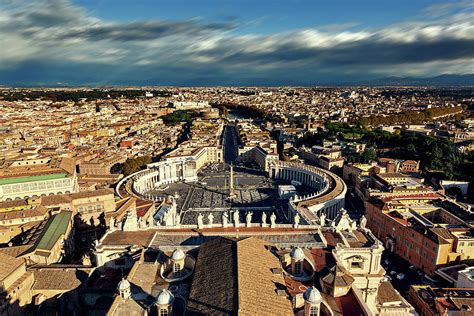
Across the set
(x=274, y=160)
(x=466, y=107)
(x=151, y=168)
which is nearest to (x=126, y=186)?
(x=151, y=168)

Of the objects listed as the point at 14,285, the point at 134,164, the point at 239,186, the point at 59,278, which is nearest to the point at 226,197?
the point at 239,186

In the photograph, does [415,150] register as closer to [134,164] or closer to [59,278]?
[134,164]

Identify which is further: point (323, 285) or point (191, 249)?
point (191, 249)

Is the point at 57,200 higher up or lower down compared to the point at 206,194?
higher up

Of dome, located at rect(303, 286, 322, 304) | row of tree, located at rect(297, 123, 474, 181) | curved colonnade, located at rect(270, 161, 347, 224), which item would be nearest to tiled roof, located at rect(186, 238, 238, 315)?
dome, located at rect(303, 286, 322, 304)

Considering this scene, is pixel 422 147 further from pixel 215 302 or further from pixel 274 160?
pixel 215 302

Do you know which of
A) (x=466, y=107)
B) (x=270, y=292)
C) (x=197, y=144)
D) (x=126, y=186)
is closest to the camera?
(x=270, y=292)

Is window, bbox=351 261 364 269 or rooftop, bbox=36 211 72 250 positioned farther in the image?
rooftop, bbox=36 211 72 250

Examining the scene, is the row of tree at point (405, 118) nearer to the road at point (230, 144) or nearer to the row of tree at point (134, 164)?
the road at point (230, 144)

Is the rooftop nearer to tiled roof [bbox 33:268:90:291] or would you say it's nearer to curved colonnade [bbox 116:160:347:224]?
tiled roof [bbox 33:268:90:291]

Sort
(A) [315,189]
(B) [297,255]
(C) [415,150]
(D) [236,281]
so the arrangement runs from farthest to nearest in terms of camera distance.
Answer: (C) [415,150], (A) [315,189], (B) [297,255], (D) [236,281]

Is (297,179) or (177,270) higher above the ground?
(177,270)
